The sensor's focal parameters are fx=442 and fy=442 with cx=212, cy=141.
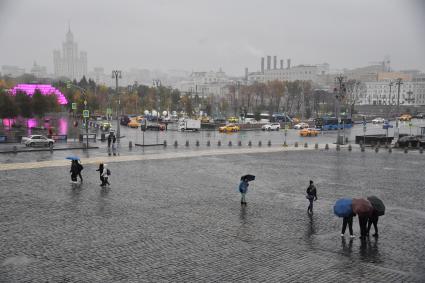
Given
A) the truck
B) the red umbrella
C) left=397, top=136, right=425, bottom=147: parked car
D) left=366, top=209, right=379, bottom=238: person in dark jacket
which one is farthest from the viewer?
the truck

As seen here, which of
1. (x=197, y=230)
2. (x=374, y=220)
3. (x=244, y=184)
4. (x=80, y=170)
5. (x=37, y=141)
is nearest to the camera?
(x=374, y=220)

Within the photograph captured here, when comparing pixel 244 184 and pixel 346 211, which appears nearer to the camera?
pixel 346 211

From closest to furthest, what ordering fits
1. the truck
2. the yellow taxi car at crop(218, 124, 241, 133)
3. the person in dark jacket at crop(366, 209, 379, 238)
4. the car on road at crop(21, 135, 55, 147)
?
1. the person in dark jacket at crop(366, 209, 379, 238)
2. the car on road at crop(21, 135, 55, 147)
3. the truck
4. the yellow taxi car at crop(218, 124, 241, 133)

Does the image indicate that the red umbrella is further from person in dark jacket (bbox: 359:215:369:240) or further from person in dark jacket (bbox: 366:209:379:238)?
person in dark jacket (bbox: 366:209:379:238)

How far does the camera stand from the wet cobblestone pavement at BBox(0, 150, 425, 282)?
10703 mm

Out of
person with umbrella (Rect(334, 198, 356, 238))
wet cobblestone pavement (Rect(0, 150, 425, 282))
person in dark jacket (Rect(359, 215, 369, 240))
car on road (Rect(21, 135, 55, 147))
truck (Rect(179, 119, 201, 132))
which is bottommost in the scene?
wet cobblestone pavement (Rect(0, 150, 425, 282))

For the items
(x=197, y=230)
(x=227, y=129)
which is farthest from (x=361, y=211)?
(x=227, y=129)

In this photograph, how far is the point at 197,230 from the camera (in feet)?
46.2

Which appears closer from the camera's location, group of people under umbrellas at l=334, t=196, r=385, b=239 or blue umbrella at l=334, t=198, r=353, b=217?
group of people under umbrellas at l=334, t=196, r=385, b=239

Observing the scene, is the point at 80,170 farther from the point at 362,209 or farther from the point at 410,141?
the point at 410,141

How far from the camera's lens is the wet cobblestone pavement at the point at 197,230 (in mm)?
10703

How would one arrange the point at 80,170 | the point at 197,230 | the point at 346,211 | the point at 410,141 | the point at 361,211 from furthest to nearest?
the point at 410,141 < the point at 80,170 < the point at 197,230 < the point at 346,211 < the point at 361,211

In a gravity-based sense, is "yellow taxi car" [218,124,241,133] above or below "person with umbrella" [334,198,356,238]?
above

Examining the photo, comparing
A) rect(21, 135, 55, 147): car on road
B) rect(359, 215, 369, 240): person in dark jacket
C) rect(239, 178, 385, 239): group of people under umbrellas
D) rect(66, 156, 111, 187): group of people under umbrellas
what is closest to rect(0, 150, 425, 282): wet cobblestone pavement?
rect(359, 215, 369, 240): person in dark jacket
